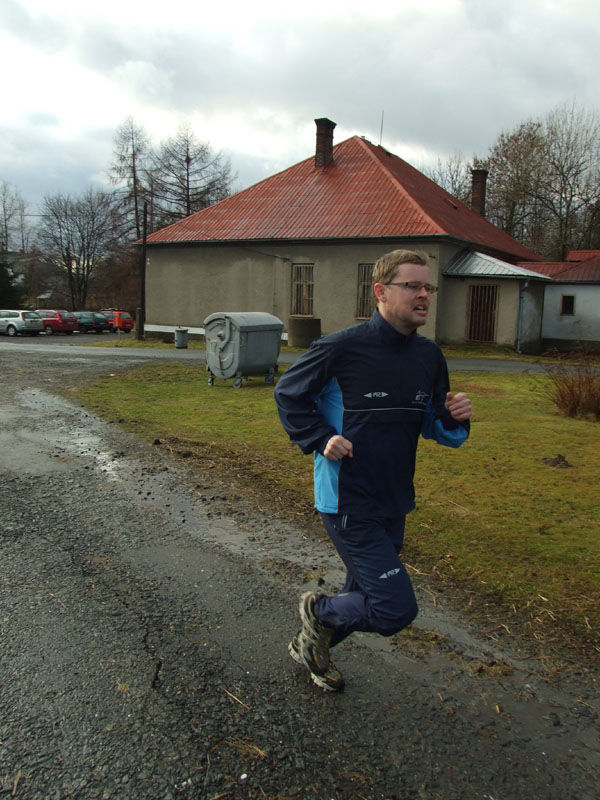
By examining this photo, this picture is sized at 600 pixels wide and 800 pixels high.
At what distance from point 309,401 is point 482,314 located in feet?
76.7

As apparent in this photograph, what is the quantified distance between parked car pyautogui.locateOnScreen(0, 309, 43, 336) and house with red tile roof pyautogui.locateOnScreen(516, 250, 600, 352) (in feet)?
95.3

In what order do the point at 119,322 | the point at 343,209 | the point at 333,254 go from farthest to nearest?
the point at 119,322 → the point at 343,209 → the point at 333,254

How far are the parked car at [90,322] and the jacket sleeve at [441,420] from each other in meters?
44.1

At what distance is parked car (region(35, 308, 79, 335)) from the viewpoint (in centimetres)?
4091

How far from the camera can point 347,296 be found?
26250mm

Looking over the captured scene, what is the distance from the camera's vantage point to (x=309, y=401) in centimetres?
286

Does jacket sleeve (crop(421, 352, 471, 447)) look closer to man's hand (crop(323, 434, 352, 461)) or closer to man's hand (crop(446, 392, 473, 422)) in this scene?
man's hand (crop(446, 392, 473, 422))

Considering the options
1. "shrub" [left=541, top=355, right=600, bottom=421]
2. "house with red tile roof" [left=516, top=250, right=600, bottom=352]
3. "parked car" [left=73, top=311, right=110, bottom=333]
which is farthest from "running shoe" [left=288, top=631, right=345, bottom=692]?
"parked car" [left=73, top=311, right=110, bottom=333]

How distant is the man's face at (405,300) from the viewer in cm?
276

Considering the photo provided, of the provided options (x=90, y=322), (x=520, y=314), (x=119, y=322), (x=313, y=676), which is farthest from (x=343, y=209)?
(x=313, y=676)

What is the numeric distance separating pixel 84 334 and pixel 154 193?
1417 centimetres

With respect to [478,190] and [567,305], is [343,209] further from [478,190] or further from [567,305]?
[478,190]

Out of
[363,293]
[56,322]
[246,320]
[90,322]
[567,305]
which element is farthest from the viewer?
[90,322]

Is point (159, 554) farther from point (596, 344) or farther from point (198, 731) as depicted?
point (596, 344)
